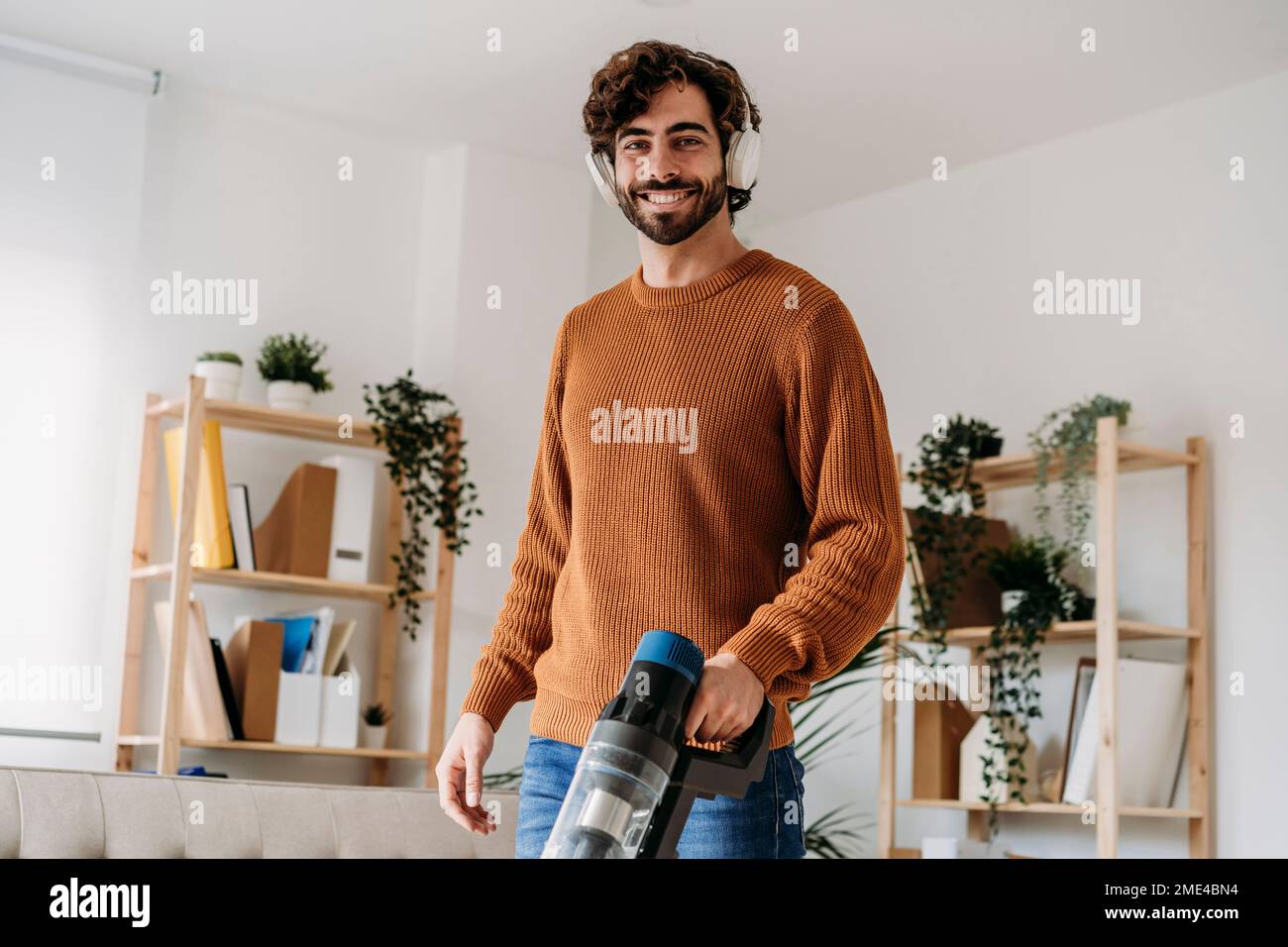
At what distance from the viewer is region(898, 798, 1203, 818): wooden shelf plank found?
3.36 metres

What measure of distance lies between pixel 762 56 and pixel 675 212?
246 centimetres

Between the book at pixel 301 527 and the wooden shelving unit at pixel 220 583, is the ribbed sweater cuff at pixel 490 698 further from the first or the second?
the book at pixel 301 527

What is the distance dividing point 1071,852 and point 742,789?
10.7 ft

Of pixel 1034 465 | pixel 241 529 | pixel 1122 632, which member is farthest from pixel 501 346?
pixel 1122 632

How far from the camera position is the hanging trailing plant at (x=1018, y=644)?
11.7ft

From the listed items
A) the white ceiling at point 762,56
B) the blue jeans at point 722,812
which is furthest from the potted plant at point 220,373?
the blue jeans at point 722,812

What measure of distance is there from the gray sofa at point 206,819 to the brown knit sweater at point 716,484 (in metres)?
0.98

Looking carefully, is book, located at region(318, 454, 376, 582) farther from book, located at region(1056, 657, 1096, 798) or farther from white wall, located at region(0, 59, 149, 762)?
book, located at region(1056, 657, 1096, 798)

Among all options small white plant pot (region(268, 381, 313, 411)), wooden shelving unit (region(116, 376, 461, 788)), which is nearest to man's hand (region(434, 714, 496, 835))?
wooden shelving unit (region(116, 376, 461, 788))

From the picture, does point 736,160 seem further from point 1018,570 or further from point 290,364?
point 290,364

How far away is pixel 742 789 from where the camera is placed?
0.80 m

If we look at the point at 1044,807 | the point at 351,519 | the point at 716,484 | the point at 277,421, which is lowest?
the point at 1044,807

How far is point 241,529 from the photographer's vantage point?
3.70 meters
